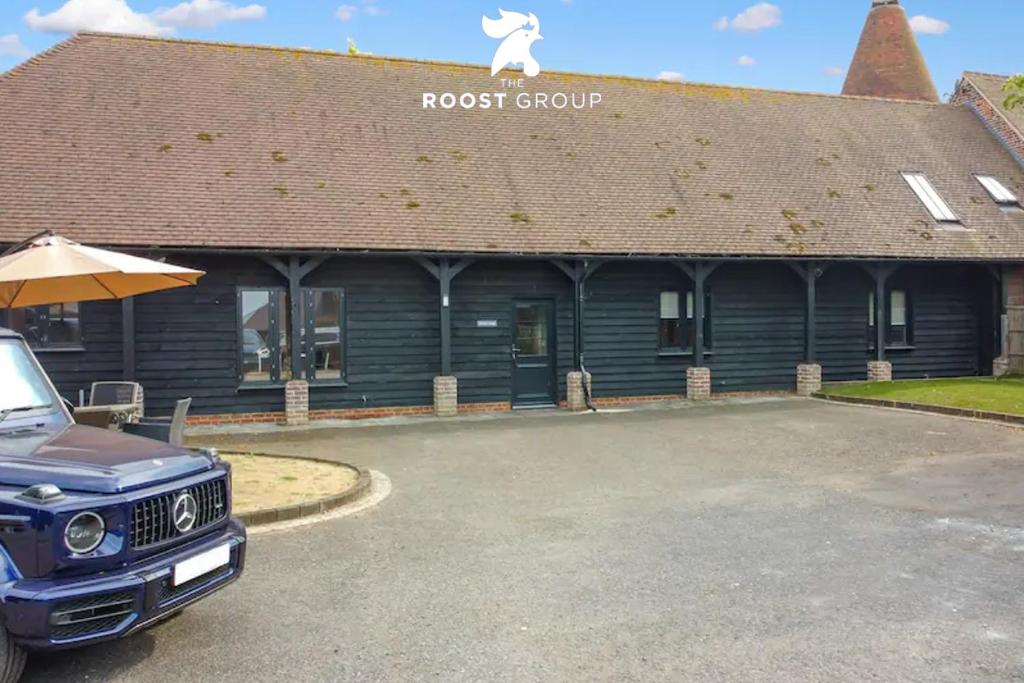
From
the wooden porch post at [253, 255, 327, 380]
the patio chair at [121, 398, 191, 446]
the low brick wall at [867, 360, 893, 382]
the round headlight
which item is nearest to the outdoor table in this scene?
the patio chair at [121, 398, 191, 446]

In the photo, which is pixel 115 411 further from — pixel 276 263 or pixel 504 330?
pixel 504 330

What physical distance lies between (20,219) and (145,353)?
288cm

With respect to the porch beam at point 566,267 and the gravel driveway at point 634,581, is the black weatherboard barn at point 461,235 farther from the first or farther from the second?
the gravel driveway at point 634,581

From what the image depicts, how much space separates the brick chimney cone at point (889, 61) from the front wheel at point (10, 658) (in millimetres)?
32301

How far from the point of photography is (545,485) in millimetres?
9117

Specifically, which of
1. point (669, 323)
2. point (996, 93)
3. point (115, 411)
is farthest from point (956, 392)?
point (115, 411)

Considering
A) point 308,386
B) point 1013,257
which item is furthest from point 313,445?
point 1013,257

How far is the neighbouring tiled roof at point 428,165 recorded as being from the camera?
14672 millimetres

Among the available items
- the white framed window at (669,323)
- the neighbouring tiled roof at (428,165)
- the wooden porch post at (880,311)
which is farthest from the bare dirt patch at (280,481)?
the wooden porch post at (880,311)

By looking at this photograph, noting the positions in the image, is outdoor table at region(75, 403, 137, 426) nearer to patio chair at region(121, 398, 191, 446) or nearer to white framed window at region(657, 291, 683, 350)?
patio chair at region(121, 398, 191, 446)

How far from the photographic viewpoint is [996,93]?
78.6ft

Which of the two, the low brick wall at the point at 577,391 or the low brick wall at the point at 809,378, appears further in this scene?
the low brick wall at the point at 809,378

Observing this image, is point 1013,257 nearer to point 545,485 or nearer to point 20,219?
point 545,485
